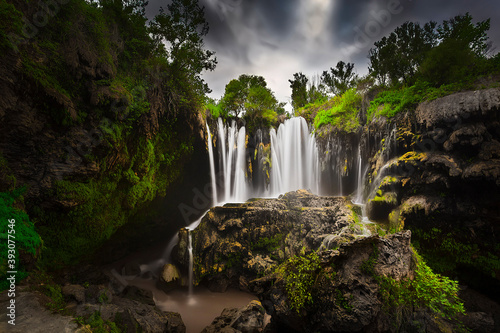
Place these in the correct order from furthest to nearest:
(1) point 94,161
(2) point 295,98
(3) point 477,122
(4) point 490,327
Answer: (2) point 295,98 < (3) point 477,122 < (1) point 94,161 < (4) point 490,327

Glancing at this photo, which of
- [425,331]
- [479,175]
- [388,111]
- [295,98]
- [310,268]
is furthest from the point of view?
[295,98]

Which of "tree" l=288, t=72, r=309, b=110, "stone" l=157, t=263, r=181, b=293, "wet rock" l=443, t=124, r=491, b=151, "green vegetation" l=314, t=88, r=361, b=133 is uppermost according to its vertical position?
"tree" l=288, t=72, r=309, b=110

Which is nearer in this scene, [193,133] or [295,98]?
[193,133]

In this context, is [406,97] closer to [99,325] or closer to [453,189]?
[453,189]

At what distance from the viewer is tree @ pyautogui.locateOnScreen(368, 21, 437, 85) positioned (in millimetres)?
12469

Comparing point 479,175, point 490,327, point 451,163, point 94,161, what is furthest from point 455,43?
point 94,161

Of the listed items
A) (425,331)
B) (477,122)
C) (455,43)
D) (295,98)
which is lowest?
(425,331)

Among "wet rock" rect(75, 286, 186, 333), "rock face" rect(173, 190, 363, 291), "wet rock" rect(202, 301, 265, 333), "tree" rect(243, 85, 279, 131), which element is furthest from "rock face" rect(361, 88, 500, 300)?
"tree" rect(243, 85, 279, 131)

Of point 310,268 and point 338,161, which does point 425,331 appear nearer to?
point 310,268

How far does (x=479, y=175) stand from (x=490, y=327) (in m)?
4.88

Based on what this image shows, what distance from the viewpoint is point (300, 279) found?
186 inches

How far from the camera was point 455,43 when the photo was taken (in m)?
9.28

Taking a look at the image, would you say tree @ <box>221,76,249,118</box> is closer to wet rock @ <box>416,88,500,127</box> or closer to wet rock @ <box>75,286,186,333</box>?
wet rock @ <box>416,88,500,127</box>
